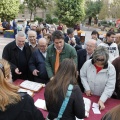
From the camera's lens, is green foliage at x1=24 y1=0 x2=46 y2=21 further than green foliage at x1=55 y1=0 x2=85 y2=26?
Yes

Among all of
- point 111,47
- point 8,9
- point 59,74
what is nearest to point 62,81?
point 59,74

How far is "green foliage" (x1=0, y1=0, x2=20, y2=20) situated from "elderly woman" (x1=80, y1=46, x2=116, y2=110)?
21298 millimetres

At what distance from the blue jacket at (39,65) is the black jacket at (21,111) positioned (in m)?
2.10

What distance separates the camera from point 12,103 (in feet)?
5.41

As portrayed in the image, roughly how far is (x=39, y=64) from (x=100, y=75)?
1369 millimetres

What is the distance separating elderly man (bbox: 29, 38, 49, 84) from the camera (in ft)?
12.9

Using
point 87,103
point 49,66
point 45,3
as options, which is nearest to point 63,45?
point 49,66

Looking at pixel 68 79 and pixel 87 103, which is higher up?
pixel 68 79

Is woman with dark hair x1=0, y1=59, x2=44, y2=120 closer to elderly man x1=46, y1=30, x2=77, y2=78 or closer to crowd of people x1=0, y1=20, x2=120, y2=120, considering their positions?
crowd of people x1=0, y1=20, x2=120, y2=120

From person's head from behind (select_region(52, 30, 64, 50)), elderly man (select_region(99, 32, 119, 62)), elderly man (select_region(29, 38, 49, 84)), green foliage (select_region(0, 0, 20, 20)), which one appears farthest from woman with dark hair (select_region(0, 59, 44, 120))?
green foliage (select_region(0, 0, 20, 20))

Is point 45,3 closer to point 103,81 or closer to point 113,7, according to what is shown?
point 113,7

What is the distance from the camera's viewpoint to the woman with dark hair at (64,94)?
2199mm

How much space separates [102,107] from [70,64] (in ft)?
2.66

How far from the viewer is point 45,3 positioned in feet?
118
